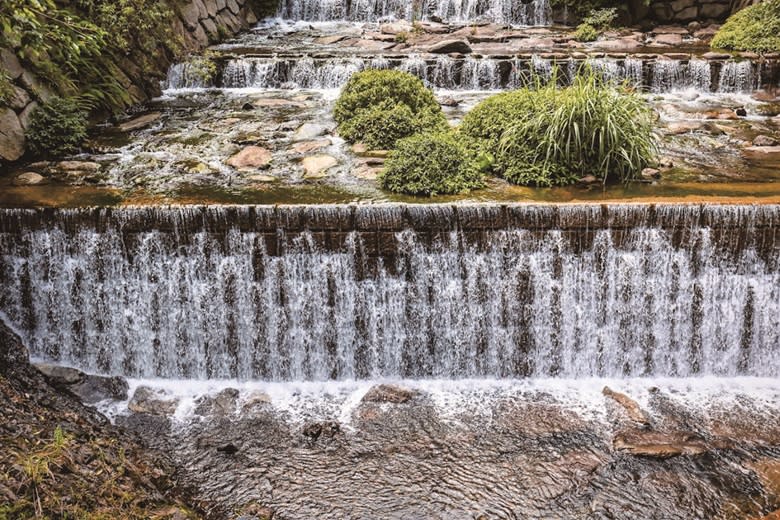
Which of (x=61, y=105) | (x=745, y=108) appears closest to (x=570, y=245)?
(x=745, y=108)

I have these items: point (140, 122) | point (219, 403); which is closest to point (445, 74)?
point (140, 122)

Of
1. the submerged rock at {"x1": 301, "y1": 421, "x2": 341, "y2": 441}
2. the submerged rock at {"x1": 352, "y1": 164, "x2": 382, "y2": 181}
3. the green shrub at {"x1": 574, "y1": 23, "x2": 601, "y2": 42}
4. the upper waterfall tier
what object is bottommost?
the submerged rock at {"x1": 301, "y1": 421, "x2": 341, "y2": 441}

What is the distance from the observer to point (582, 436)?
19.7ft

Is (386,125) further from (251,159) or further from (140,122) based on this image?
(140,122)

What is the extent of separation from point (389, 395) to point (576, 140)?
3.73m

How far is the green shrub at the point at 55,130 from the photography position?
8711mm

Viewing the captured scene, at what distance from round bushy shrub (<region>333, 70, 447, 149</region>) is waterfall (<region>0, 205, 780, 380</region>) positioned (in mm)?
2539

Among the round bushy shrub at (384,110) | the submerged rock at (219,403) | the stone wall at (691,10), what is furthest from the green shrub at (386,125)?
the stone wall at (691,10)

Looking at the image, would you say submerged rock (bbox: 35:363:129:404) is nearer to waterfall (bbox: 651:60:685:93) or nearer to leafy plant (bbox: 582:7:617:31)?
waterfall (bbox: 651:60:685:93)

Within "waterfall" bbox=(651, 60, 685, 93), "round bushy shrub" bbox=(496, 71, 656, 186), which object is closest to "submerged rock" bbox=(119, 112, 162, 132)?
"round bushy shrub" bbox=(496, 71, 656, 186)

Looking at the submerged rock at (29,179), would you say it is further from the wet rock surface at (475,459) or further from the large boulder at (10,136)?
the wet rock surface at (475,459)

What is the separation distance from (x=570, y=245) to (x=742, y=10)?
36.3 feet

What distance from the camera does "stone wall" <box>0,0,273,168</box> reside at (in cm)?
849

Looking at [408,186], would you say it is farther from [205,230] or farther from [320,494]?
[320,494]
